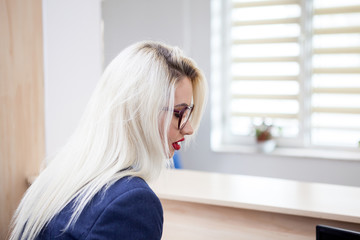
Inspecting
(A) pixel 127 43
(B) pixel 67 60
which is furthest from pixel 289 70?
(B) pixel 67 60

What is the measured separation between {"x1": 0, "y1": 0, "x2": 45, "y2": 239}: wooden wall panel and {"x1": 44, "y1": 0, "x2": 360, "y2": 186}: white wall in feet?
0.23

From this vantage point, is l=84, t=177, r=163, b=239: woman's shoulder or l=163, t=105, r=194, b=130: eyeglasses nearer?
l=84, t=177, r=163, b=239: woman's shoulder

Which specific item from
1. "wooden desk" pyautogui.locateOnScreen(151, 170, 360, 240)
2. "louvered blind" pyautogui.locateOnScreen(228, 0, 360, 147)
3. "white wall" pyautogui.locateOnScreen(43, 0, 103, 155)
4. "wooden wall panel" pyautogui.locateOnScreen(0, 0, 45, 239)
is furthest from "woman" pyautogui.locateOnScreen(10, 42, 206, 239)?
"louvered blind" pyautogui.locateOnScreen(228, 0, 360, 147)

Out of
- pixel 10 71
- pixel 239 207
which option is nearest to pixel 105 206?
pixel 239 207

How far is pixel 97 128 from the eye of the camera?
965mm

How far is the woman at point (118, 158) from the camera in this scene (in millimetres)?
827

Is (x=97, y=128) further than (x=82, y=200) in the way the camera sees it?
Yes

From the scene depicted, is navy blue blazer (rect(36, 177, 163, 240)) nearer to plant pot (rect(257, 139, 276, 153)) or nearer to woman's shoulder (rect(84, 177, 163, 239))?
woman's shoulder (rect(84, 177, 163, 239))

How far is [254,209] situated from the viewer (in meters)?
1.55

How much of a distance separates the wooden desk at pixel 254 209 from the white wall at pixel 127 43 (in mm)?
738

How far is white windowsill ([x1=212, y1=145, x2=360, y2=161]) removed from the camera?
3197mm

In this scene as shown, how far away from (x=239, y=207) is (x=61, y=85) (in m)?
1.16

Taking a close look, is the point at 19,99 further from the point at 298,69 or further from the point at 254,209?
the point at 298,69

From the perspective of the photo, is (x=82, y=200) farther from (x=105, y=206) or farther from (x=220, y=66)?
(x=220, y=66)
